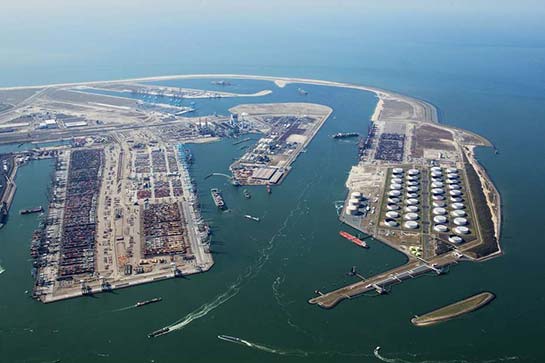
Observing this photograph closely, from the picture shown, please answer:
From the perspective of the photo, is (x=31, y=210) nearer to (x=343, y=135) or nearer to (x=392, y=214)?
(x=392, y=214)

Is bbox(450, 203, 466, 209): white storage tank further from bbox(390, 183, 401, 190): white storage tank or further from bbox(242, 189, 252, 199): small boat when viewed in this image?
bbox(242, 189, 252, 199): small boat

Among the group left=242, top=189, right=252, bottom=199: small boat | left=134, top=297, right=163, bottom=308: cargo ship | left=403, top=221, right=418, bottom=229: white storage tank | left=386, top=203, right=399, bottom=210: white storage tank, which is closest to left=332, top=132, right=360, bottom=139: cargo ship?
left=242, top=189, right=252, bottom=199: small boat

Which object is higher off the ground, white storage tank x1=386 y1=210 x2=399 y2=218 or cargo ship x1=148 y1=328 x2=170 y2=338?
white storage tank x1=386 y1=210 x2=399 y2=218

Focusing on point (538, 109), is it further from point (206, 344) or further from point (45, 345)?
point (45, 345)

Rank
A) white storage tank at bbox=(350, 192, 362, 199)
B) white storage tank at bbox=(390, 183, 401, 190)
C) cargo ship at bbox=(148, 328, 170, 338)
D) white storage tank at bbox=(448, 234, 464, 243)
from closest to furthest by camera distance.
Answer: cargo ship at bbox=(148, 328, 170, 338) → white storage tank at bbox=(448, 234, 464, 243) → white storage tank at bbox=(350, 192, 362, 199) → white storage tank at bbox=(390, 183, 401, 190)

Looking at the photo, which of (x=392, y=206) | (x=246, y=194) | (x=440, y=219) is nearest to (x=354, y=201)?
(x=392, y=206)
